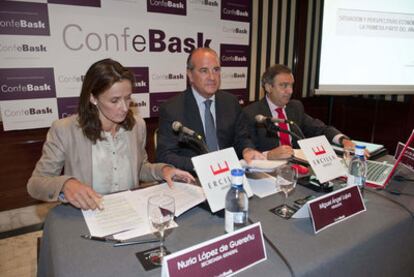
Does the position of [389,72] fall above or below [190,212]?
above

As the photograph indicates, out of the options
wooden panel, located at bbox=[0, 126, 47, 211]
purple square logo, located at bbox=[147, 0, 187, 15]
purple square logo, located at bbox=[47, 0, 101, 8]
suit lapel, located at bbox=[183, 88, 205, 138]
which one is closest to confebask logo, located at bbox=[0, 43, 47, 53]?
purple square logo, located at bbox=[47, 0, 101, 8]

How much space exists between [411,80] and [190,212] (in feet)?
10.7

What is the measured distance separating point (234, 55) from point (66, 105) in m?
1.77

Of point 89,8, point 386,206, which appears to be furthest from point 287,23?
point 386,206

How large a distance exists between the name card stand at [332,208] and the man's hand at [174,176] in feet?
1.60

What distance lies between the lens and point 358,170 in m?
1.37

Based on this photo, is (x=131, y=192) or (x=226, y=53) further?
(x=226, y=53)

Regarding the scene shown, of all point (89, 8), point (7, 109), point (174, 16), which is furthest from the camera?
point (174, 16)

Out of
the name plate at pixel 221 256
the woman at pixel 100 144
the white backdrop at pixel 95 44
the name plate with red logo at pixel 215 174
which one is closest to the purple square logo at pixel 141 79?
the white backdrop at pixel 95 44

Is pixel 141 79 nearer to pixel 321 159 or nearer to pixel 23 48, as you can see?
pixel 23 48

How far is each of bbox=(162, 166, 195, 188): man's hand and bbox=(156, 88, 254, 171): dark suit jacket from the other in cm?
26

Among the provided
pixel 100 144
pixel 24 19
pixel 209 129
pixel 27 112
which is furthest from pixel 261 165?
pixel 24 19

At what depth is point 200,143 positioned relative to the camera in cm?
119

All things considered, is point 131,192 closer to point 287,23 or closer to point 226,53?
point 226,53
